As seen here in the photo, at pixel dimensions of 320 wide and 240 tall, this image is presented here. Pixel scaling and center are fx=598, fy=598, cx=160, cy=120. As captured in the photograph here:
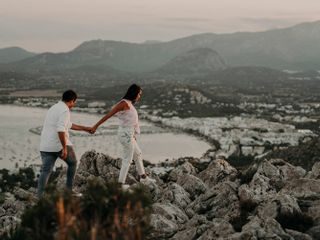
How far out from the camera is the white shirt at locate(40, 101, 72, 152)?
33.7ft

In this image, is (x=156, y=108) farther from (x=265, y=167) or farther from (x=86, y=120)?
(x=265, y=167)

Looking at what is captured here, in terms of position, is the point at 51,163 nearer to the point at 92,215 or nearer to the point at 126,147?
the point at 126,147

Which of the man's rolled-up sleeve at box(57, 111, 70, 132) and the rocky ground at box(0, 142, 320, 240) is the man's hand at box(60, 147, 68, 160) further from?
the rocky ground at box(0, 142, 320, 240)

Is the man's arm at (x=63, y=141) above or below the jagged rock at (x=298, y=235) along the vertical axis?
above

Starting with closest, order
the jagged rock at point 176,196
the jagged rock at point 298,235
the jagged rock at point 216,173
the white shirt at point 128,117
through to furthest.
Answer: the jagged rock at point 298,235
the white shirt at point 128,117
the jagged rock at point 176,196
the jagged rock at point 216,173

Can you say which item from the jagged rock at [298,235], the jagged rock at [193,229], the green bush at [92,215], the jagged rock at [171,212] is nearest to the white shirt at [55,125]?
the jagged rock at [193,229]

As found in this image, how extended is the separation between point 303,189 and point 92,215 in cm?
747

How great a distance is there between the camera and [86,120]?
12725 centimetres

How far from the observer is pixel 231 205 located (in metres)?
12.5

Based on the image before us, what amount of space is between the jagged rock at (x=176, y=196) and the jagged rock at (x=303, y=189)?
242 centimetres

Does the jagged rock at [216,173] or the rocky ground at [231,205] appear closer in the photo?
the rocky ground at [231,205]

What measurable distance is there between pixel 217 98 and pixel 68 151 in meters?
165

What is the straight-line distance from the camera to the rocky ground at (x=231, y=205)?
10.0 meters

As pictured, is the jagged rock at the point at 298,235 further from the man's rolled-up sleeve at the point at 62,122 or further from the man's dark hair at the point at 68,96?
the man's dark hair at the point at 68,96
